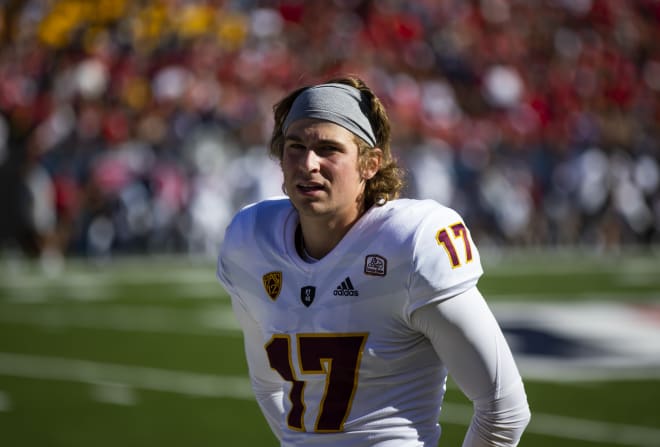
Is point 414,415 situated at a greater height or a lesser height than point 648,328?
greater

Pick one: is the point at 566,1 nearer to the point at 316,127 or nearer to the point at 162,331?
the point at 162,331

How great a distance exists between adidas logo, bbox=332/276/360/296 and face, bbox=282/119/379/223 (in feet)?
0.57

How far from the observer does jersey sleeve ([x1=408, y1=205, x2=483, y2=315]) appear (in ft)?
7.96

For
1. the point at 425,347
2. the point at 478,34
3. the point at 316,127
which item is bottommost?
the point at 425,347

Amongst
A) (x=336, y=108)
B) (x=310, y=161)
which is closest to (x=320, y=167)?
(x=310, y=161)

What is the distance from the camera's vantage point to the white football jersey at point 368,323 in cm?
249

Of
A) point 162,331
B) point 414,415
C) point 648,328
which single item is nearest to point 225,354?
point 162,331

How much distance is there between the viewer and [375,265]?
8.34 feet

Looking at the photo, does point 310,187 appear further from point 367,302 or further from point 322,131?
point 367,302

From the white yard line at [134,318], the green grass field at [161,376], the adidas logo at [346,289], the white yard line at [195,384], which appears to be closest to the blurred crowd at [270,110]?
the green grass field at [161,376]

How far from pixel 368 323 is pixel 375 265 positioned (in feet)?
0.46

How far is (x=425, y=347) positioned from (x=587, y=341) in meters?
6.14

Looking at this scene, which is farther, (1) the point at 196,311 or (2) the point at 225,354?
(1) the point at 196,311

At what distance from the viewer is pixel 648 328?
9.00 metres
